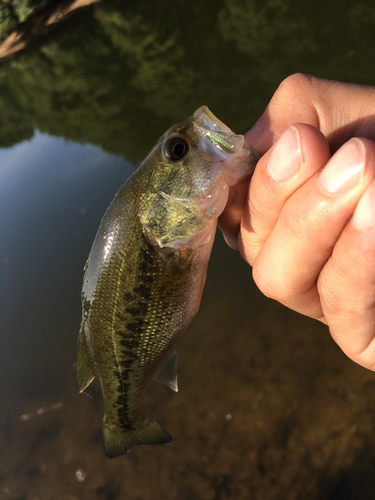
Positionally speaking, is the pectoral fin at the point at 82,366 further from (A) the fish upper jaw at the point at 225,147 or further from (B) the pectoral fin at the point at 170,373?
(A) the fish upper jaw at the point at 225,147

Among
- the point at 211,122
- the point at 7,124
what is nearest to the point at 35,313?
the point at 211,122

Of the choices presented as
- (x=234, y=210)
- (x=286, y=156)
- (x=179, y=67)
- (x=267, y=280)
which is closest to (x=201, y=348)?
(x=267, y=280)

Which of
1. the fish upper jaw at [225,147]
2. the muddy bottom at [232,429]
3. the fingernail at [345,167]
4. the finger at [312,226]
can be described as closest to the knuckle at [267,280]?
the finger at [312,226]

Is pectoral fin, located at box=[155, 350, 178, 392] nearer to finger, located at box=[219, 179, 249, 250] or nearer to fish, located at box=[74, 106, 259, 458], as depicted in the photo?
fish, located at box=[74, 106, 259, 458]

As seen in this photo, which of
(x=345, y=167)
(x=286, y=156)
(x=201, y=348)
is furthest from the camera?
(x=201, y=348)

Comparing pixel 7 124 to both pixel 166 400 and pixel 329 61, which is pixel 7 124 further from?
pixel 166 400

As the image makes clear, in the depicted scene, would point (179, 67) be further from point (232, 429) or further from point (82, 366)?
point (82, 366)
